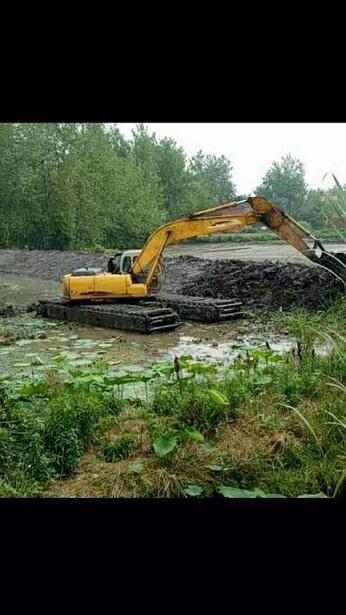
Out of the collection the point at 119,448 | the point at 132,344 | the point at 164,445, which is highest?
the point at 164,445

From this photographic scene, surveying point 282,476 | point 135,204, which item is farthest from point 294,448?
point 135,204

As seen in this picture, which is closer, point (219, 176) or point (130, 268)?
point (130, 268)

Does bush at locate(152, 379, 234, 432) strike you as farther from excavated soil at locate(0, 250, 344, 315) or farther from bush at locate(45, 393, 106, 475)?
excavated soil at locate(0, 250, 344, 315)

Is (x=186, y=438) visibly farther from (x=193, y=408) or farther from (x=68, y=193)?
(x=68, y=193)

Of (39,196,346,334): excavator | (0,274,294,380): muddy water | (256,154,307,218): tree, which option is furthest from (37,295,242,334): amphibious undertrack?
(256,154,307,218): tree

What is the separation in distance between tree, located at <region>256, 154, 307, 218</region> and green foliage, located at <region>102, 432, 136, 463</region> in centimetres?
3966

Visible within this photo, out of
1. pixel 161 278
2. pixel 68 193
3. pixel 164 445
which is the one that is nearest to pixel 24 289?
pixel 161 278

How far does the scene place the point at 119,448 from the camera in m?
3.50

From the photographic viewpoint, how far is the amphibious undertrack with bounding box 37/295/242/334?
895cm

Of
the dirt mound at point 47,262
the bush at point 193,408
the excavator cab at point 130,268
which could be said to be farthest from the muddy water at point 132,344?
the dirt mound at point 47,262

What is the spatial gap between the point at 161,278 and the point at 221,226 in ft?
4.33

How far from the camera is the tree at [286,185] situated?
139ft
